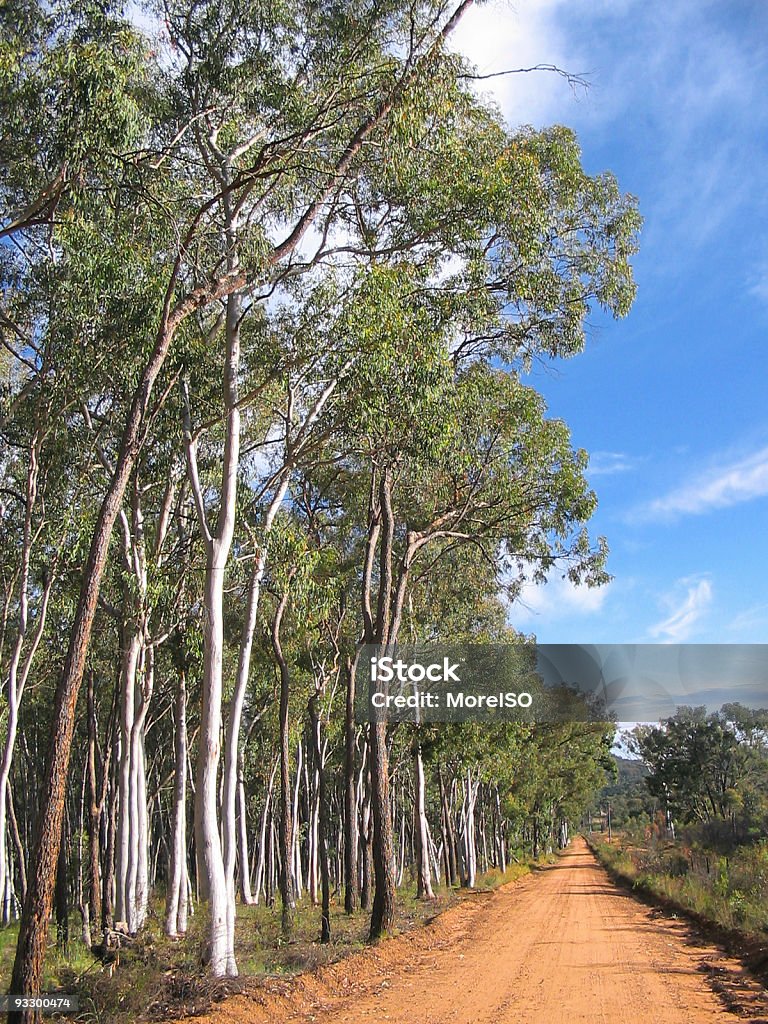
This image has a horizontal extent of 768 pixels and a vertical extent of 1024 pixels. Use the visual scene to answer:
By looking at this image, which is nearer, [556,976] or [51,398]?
[556,976]

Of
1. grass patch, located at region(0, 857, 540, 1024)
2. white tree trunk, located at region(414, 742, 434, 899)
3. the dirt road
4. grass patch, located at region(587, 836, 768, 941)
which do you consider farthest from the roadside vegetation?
grass patch, located at region(0, 857, 540, 1024)

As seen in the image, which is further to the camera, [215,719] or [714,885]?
[714,885]

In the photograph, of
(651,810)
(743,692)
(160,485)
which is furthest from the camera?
(651,810)

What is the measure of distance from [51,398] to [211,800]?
6.86m

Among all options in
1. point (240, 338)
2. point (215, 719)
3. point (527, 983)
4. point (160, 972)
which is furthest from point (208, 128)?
point (527, 983)

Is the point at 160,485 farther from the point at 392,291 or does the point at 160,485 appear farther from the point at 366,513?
the point at 392,291

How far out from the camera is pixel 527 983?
1005 centimetres

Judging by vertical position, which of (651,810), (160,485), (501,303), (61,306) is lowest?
(651,810)

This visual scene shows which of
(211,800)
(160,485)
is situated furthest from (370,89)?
(211,800)

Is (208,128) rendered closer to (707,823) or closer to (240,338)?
(240,338)

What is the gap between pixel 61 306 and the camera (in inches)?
487

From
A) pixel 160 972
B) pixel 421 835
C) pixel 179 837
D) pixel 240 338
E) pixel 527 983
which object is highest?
pixel 240 338

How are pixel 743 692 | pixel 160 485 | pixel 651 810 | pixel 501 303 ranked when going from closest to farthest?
1. pixel 501 303
2. pixel 160 485
3. pixel 743 692
4. pixel 651 810

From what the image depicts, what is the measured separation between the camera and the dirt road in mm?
8344
